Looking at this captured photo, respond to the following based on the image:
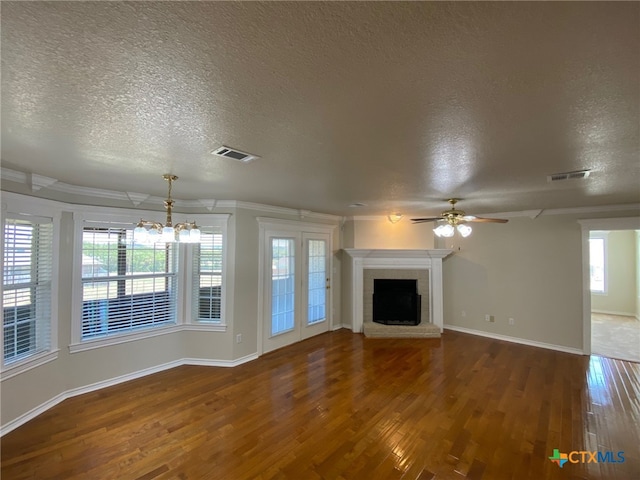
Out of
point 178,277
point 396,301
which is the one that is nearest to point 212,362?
point 178,277

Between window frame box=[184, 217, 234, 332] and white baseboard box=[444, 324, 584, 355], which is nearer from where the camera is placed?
window frame box=[184, 217, 234, 332]

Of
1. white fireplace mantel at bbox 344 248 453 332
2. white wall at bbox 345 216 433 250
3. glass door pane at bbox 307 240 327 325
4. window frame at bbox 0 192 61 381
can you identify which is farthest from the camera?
white wall at bbox 345 216 433 250

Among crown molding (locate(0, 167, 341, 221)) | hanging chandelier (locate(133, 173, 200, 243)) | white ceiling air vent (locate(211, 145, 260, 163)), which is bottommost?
hanging chandelier (locate(133, 173, 200, 243))

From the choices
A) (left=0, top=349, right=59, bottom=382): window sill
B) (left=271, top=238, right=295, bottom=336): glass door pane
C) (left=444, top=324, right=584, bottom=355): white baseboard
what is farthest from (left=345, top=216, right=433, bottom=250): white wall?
(left=0, top=349, right=59, bottom=382): window sill

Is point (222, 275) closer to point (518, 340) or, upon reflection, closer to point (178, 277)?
point (178, 277)

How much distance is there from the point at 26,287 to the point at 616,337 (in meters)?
9.01

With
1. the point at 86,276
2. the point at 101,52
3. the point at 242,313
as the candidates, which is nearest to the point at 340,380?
the point at 242,313

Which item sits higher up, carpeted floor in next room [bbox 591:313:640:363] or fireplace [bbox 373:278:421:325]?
fireplace [bbox 373:278:421:325]

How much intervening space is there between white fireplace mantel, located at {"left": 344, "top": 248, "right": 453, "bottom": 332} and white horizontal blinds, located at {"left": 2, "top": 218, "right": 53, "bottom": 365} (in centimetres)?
453

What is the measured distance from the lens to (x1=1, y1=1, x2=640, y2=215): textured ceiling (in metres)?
0.87

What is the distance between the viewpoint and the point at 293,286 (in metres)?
5.24

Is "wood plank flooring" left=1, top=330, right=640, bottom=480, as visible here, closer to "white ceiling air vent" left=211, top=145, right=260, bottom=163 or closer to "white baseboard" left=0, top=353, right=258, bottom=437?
"white baseboard" left=0, top=353, right=258, bottom=437

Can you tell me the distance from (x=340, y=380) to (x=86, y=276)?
338 centimetres

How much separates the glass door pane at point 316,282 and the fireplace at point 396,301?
1103 mm
